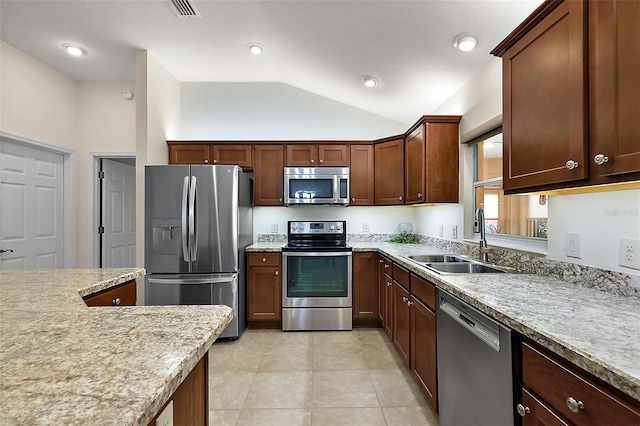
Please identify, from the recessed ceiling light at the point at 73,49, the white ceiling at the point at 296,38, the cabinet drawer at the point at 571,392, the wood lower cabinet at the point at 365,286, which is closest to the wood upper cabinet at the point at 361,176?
the white ceiling at the point at 296,38

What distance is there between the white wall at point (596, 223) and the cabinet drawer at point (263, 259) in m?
2.40

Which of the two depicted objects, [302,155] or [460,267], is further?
[302,155]

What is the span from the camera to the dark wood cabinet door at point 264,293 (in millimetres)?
3230

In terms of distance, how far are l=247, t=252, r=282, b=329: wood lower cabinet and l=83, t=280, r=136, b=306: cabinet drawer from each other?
1443 mm

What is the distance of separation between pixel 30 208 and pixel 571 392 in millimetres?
4493

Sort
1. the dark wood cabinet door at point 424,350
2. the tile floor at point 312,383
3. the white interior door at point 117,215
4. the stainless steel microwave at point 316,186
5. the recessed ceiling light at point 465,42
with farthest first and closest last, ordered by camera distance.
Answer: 1. the white interior door at point 117,215
2. the stainless steel microwave at point 316,186
3. the recessed ceiling light at point 465,42
4. the tile floor at point 312,383
5. the dark wood cabinet door at point 424,350

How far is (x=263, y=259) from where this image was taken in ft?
10.6

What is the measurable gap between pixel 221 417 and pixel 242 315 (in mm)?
1297

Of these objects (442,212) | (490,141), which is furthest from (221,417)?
(490,141)

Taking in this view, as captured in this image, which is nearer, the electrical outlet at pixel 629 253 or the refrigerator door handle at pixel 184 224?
the electrical outlet at pixel 629 253

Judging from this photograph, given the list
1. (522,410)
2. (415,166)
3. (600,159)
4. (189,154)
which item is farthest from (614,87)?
(189,154)

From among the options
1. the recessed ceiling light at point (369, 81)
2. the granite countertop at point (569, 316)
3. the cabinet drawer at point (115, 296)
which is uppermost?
the recessed ceiling light at point (369, 81)

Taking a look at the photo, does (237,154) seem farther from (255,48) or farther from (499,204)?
(499,204)

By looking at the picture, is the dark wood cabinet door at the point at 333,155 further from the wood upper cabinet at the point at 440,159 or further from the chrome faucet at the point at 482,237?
the chrome faucet at the point at 482,237
